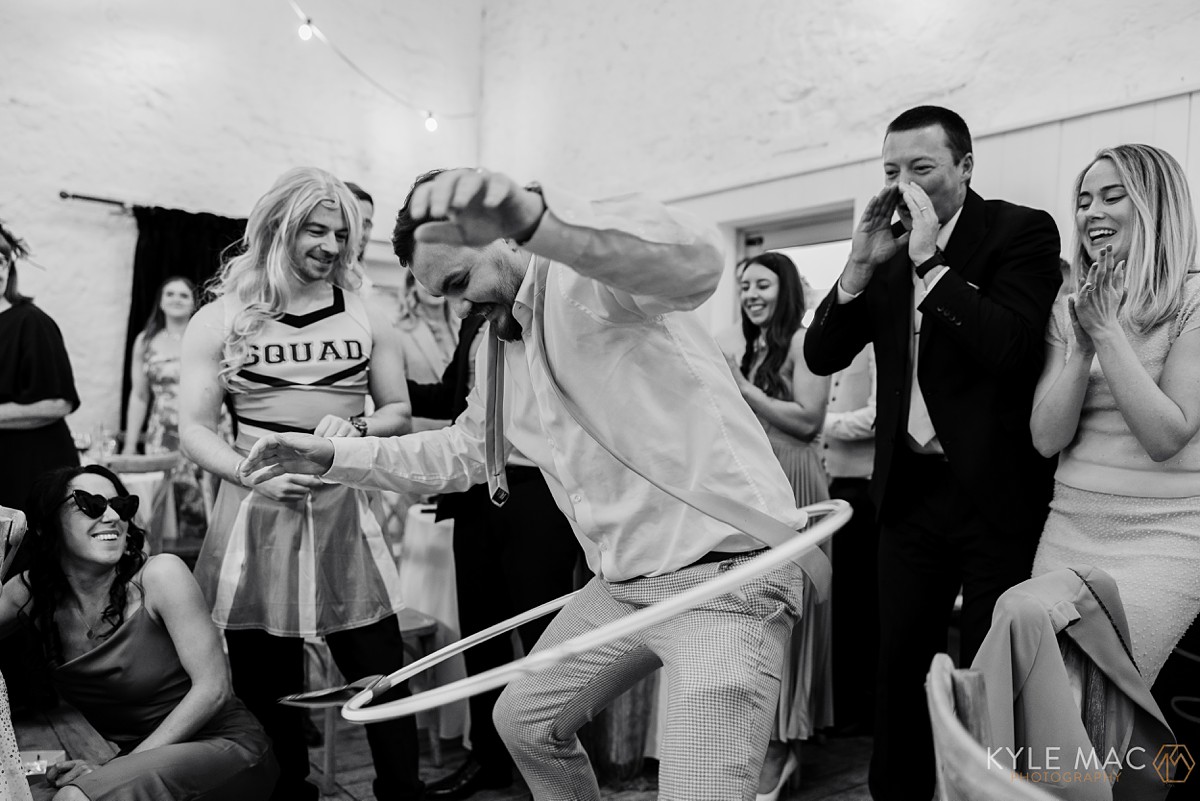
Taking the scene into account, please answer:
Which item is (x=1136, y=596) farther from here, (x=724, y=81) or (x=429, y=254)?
(x=724, y=81)

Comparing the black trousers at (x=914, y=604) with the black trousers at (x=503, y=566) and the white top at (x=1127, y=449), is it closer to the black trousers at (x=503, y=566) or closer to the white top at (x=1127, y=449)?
the white top at (x=1127, y=449)

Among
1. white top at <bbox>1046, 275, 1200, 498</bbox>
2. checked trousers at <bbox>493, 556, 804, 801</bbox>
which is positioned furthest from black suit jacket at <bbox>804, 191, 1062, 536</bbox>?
checked trousers at <bbox>493, 556, 804, 801</bbox>

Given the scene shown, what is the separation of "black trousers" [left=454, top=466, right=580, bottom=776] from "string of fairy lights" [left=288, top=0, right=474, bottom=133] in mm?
5171

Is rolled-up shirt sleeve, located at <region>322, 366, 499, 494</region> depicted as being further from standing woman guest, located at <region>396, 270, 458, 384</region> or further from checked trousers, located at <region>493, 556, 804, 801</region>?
standing woman guest, located at <region>396, 270, 458, 384</region>

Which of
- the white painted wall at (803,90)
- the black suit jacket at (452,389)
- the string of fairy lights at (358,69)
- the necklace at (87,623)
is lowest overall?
the necklace at (87,623)

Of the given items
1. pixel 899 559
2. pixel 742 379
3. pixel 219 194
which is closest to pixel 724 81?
pixel 742 379

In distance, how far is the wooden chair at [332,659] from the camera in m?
3.58

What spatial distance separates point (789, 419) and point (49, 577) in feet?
8.09

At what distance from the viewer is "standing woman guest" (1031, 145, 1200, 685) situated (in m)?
2.13

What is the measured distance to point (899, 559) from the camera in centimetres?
271

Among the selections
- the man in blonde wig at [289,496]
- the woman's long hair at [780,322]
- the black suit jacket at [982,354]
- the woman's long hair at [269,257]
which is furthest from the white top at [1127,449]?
the woman's long hair at [269,257]

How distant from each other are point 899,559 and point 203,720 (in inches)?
74.1

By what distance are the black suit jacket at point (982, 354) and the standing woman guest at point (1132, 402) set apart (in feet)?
0.30

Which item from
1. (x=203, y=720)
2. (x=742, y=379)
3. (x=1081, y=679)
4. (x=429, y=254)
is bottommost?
(x=203, y=720)
